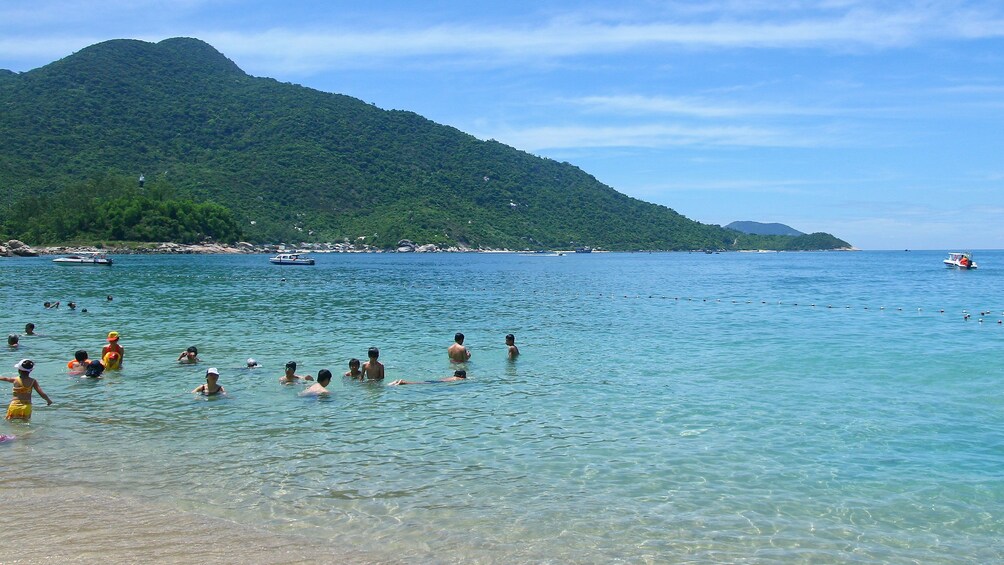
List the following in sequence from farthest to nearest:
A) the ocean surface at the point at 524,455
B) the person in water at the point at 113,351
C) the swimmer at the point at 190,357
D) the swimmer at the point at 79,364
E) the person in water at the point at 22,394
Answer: the swimmer at the point at 190,357 < the person in water at the point at 113,351 < the swimmer at the point at 79,364 < the person in water at the point at 22,394 < the ocean surface at the point at 524,455

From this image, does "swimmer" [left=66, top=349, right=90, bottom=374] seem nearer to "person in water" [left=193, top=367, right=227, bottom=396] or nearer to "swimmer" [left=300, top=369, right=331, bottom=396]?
"person in water" [left=193, top=367, right=227, bottom=396]

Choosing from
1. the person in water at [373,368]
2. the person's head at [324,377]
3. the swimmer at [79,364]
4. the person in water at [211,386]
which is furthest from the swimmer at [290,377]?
the swimmer at [79,364]

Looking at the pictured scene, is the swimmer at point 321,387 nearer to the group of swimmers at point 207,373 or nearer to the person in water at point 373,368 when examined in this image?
the group of swimmers at point 207,373

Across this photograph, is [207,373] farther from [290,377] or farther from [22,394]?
[22,394]

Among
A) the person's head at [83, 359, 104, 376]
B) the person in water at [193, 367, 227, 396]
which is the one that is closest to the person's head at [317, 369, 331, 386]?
the person in water at [193, 367, 227, 396]

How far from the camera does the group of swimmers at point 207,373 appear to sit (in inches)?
545

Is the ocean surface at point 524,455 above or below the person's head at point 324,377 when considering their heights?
below

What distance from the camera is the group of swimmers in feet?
45.4

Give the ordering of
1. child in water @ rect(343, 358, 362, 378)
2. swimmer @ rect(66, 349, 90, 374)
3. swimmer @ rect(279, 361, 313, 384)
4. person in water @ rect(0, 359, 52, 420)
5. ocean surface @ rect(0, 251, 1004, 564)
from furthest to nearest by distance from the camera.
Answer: swimmer @ rect(66, 349, 90, 374), child in water @ rect(343, 358, 362, 378), swimmer @ rect(279, 361, 313, 384), person in water @ rect(0, 359, 52, 420), ocean surface @ rect(0, 251, 1004, 564)

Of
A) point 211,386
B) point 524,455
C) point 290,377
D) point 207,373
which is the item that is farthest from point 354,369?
point 524,455

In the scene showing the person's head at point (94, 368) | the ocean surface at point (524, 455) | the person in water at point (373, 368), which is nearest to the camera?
the ocean surface at point (524, 455)

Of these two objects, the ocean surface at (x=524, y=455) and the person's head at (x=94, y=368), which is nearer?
the ocean surface at (x=524, y=455)

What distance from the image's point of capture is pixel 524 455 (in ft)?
39.5

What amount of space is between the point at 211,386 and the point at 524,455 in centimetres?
811
